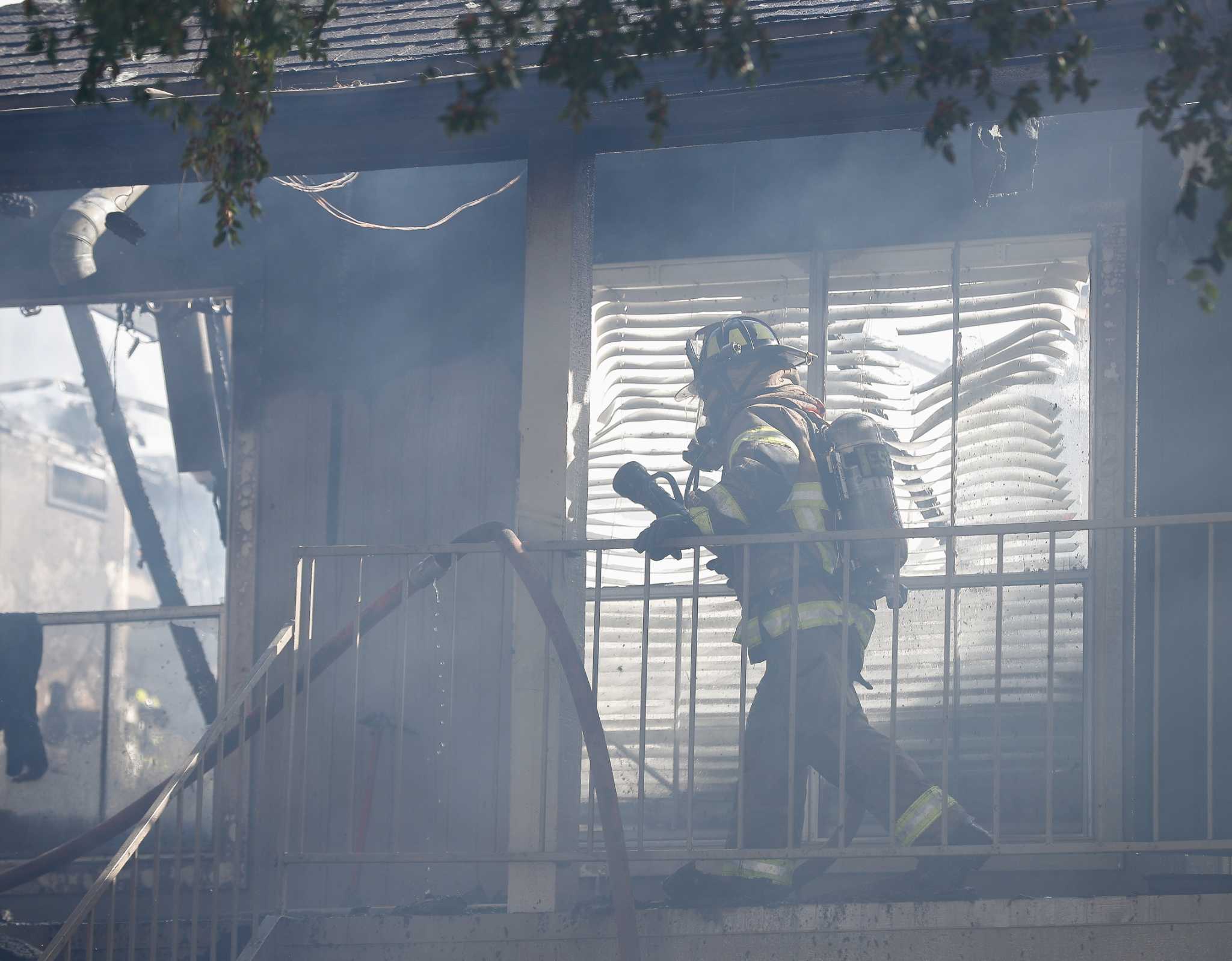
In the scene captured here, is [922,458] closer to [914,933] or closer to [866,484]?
[866,484]

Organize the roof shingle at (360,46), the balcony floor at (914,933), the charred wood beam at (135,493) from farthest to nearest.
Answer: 1. the charred wood beam at (135,493)
2. the roof shingle at (360,46)
3. the balcony floor at (914,933)

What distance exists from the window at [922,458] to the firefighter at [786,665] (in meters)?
1.08

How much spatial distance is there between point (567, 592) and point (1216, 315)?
2694mm

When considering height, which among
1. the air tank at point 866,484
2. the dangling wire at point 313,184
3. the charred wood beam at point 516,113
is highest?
the dangling wire at point 313,184

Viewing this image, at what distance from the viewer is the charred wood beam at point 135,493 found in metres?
9.38

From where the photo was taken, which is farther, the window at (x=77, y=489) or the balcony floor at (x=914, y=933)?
the window at (x=77, y=489)

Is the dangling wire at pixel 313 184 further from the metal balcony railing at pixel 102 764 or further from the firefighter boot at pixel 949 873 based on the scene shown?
the firefighter boot at pixel 949 873

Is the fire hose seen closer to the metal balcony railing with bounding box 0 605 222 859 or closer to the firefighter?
the firefighter

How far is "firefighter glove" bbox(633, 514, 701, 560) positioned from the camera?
16.9 ft

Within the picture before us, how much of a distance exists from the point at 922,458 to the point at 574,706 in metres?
2.17

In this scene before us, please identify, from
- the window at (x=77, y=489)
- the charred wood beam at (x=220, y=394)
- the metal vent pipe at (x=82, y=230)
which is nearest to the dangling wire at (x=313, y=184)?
the metal vent pipe at (x=82, y=230)

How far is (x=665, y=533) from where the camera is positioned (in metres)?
5.18

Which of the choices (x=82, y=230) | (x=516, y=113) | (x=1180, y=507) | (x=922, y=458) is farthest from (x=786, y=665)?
(x=82, y=230)

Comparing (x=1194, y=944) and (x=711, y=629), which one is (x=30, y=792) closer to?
(x=711, y=629)
